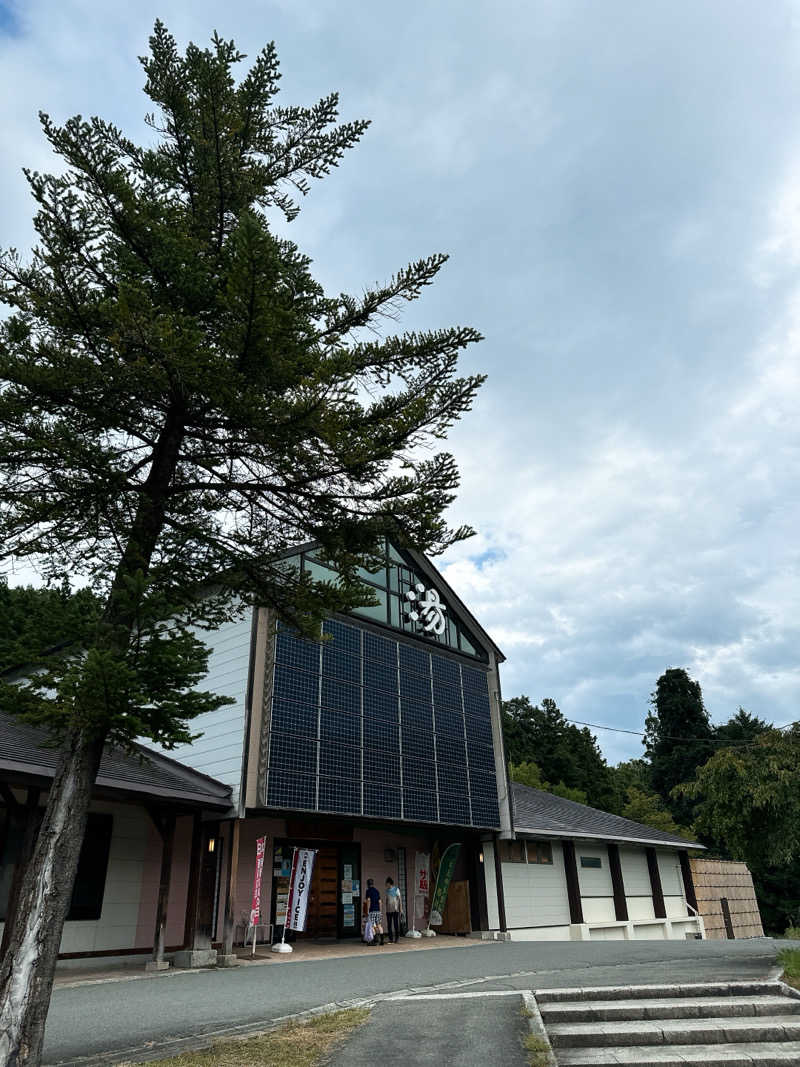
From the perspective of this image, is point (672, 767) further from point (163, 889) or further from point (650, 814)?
point (163, 889)

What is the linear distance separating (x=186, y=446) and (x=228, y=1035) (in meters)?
5.42

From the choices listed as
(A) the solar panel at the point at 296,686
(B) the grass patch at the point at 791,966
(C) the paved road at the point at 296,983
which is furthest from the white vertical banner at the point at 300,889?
(B) the grass patch at the point at 791,966

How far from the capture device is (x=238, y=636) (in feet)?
47.5

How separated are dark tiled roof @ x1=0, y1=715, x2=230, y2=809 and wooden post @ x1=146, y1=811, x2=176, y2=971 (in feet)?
2.02

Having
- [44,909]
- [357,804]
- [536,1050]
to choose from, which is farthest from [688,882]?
[44,909]

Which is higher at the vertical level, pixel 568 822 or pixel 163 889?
pixel 568 822

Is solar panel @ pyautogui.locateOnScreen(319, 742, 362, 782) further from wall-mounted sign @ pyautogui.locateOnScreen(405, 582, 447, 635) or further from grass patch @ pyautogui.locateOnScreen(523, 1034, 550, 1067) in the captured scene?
grass patch @ pyautogui.locateOnScreen(523, 1034, 550, 1067)

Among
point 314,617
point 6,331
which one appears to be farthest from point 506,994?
point 6,331

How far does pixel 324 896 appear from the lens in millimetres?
16578

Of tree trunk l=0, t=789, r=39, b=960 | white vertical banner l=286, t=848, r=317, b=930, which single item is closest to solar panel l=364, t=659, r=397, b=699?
white vertical banner l=286, t=848, r=317, b=930

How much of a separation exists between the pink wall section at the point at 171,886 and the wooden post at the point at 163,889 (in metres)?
1.01

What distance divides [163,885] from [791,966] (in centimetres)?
944

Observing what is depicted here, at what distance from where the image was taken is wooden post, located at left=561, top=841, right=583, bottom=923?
20.0m

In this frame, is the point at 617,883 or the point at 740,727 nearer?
the point at 617,883
